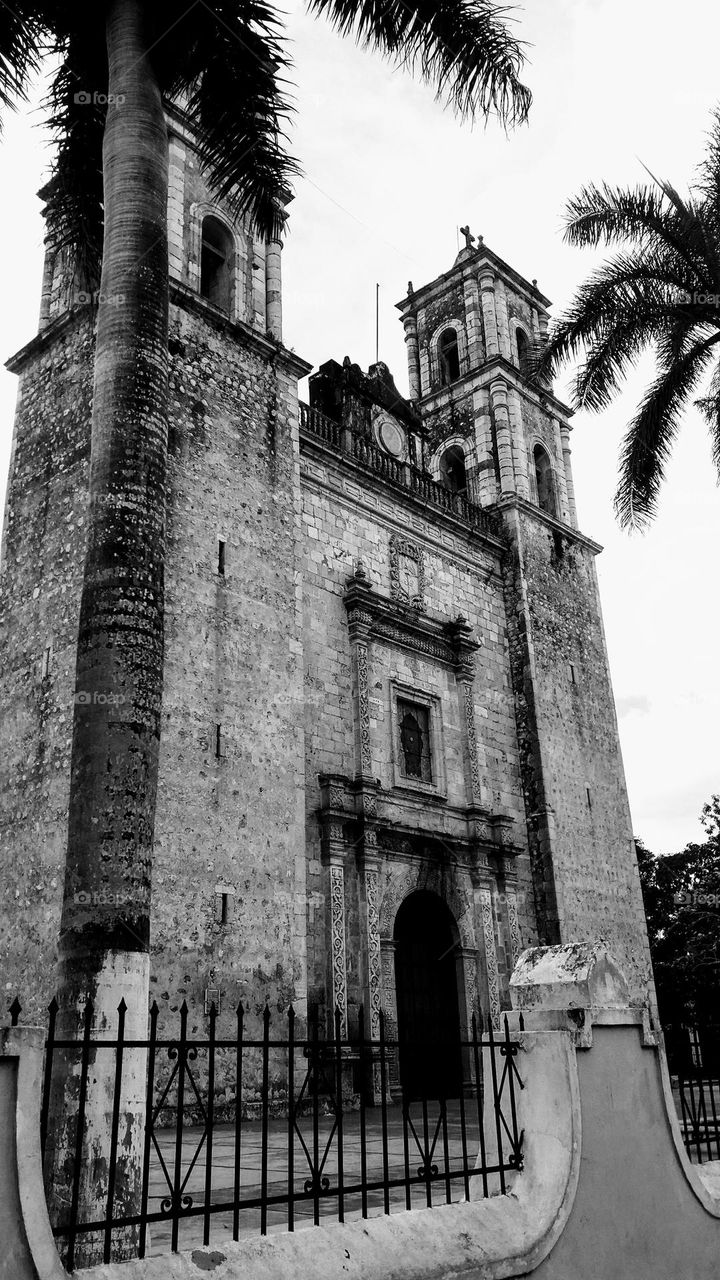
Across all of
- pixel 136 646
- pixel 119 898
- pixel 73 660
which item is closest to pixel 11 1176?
pixel 119 898

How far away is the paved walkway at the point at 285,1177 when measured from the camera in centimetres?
500

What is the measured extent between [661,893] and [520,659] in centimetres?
1725

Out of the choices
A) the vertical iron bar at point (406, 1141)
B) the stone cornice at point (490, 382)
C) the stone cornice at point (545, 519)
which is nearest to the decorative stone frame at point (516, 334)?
the stone cornice at point (490, 382)

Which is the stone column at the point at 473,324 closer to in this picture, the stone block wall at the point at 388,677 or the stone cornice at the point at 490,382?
the stone cornice at the point at 490,382

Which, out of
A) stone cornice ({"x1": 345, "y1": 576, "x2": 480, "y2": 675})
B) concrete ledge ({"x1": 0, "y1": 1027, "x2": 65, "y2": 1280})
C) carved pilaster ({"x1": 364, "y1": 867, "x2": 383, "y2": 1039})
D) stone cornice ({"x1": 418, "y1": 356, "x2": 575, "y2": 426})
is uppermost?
stone cornice ({"x1": 418, "y1": 356, "x2": 575, "y2": 426})

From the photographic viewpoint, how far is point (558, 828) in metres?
17.7

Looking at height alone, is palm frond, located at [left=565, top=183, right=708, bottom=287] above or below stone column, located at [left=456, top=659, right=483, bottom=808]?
above

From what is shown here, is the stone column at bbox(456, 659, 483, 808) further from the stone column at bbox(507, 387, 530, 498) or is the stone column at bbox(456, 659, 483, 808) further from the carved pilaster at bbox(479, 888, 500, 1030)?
the stone column at bbox(507, 387, 530, 498)

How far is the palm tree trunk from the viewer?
5133mm

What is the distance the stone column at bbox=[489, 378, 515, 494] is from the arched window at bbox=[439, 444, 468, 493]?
3.35 ft

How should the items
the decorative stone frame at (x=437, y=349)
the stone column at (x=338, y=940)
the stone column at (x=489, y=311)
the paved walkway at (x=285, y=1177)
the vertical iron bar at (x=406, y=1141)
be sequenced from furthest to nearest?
the decorative stone frame at (x=437, y=349) < the stone column at (x=489, y=311) < the stone column at (x=338, y=940) < the paved walkway at (x=285, y=1177) < the vertical iron bar at (x=406, y=1141)

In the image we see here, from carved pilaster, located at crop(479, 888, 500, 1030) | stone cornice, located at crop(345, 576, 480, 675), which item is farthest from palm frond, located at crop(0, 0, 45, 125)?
carved pilaster, located at crop(479, 888, 500, 1030)

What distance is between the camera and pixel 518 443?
20750mm

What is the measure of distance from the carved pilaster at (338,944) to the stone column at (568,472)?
11.1 m
